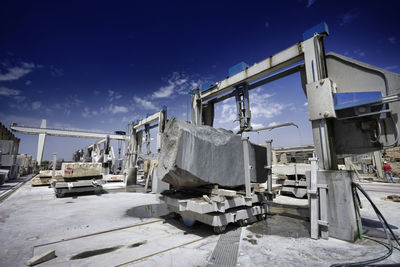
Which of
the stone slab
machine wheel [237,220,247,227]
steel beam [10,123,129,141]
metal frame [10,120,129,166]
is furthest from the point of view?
metal frame [10,120,129,166]

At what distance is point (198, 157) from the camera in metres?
4.28

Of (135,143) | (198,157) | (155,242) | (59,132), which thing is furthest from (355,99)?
(59,132)

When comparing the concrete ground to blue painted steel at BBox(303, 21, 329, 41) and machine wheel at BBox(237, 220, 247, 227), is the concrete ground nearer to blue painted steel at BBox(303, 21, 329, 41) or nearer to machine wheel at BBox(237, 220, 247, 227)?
machine wheel at BBox(237, 220, 247, 227)

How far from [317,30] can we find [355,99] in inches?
74.2

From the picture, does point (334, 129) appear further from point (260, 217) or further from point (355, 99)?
point (260, 217)

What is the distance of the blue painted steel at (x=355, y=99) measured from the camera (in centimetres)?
385

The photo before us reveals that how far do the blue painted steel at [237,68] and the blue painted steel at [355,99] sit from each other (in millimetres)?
3098

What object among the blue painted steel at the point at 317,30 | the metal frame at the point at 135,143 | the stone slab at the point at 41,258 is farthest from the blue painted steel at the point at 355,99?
the metal frame at the point at 135,143

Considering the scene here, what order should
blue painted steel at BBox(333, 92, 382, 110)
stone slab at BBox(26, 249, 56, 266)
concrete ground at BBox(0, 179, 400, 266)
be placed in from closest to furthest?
1. stone slab at BBox(26, 249, 56, 266)
2. concrete ground at BBox(0, 179, 400, 266)
3. blue painted steel at BBox(333, 92, 382, 110)

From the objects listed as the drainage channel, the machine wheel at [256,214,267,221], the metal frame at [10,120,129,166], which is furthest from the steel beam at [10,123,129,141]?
the drainage channel

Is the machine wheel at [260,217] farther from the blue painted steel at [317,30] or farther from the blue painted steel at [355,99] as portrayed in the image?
the blue painted steel at [317,30]

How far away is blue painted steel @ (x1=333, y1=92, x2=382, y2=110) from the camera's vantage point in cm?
385

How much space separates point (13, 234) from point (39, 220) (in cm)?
120

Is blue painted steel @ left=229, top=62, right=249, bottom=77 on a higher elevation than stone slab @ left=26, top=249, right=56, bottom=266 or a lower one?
higher
